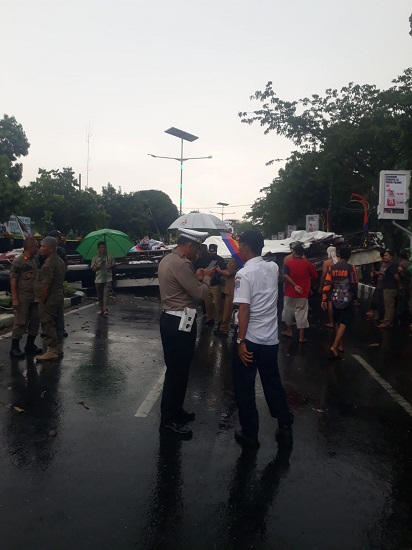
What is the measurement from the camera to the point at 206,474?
14.6 ft

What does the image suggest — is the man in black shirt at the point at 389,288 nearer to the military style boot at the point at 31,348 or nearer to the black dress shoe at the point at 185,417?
the military style boot at the point at 31,348

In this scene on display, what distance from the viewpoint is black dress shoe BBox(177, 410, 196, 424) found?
5.54 meters

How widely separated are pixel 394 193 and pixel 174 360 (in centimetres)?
1664

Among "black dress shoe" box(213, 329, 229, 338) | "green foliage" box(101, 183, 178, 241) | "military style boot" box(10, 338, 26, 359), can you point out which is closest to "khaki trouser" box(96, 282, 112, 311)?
"black dress shoe" box(213, 329, 229, 338)

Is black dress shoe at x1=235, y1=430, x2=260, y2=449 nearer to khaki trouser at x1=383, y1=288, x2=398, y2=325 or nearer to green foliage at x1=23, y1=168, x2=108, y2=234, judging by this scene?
khaki trouser at x1=383, y1=288, x2=398, y2=325

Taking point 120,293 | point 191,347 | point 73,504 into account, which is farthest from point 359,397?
point 120,293

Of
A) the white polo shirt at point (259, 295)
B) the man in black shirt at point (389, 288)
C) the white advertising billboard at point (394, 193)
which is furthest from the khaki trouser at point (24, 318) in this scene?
the white advertising billboard at point (394, 193)

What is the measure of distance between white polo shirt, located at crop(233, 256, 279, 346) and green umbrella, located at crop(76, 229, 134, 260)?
33.3 feet

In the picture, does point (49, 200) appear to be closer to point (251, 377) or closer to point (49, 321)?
point (49, 321)

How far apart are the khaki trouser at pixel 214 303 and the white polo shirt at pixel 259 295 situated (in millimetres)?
6400

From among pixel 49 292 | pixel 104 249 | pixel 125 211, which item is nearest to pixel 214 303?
pixel 104 249

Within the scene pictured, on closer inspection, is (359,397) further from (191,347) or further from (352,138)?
(352,138)

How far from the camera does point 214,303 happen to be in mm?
12516

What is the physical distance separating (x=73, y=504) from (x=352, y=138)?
2347 centimetres
